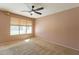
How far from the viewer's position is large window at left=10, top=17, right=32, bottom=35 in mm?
1438

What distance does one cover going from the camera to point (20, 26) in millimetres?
1515

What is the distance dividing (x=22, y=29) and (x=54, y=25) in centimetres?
72

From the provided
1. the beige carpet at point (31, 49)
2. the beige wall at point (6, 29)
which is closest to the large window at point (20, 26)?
the beige wall at point (6, 29)

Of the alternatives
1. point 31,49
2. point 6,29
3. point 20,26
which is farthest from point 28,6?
point 31,49

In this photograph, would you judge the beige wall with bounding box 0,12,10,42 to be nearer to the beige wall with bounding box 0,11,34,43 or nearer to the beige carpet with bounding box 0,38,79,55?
the beige wall with bounding box 0,11,34,43

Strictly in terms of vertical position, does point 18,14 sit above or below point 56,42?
above

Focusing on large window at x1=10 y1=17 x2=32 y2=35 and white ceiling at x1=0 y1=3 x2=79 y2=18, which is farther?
large window at x1=10 y1=17 x2=32 y2=35

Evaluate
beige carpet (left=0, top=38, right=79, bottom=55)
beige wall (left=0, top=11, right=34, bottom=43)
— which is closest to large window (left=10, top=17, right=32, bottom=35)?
beige wall (left=0, top=11, right=34, bottom=43)

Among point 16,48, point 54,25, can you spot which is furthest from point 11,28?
point 54,25

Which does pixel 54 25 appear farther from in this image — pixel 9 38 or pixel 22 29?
pixel 9 38

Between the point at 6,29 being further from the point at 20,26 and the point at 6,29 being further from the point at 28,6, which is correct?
the point at 28,6

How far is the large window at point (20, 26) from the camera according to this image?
4.72 ft

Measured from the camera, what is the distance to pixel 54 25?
6.13 feet

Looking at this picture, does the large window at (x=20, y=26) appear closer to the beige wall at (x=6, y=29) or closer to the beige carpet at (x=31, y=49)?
the beige wall at (x=6, y=29)
